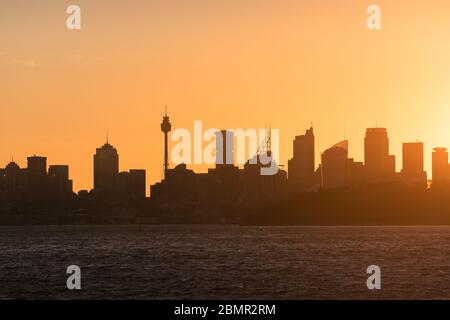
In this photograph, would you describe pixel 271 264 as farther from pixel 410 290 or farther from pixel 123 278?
pixel 410 290

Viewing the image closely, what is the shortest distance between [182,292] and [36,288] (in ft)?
55.4

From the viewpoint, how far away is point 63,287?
303 ft

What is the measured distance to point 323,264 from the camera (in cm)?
12781

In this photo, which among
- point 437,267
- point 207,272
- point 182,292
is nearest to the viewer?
point 182,292

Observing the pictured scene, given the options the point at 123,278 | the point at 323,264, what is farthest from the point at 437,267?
the point at 123,278

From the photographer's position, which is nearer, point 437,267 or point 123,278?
point 123,278

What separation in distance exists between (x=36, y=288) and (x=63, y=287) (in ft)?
9.30

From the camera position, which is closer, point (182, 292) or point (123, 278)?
point (182, 292)
